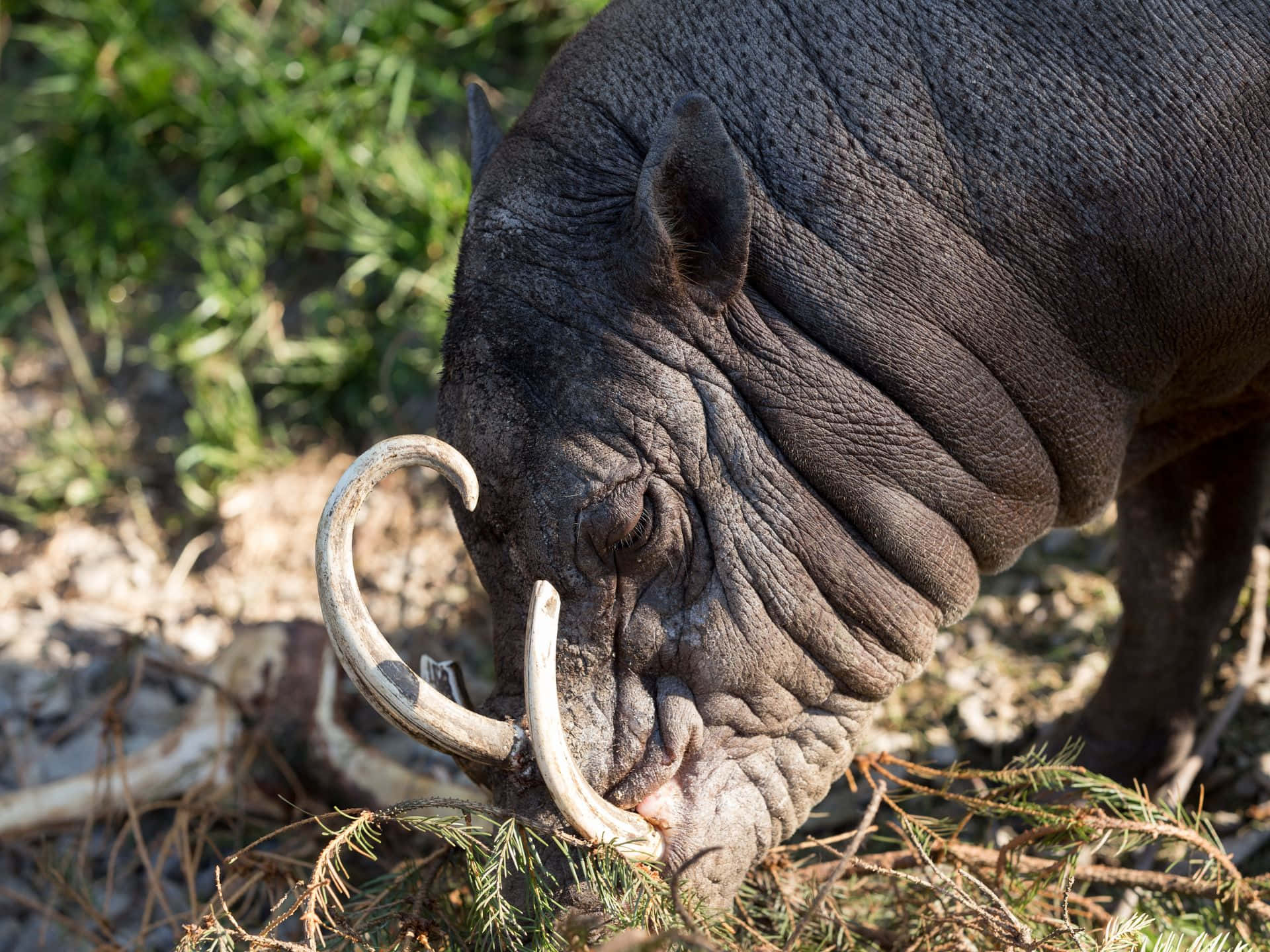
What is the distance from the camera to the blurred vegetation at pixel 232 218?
16.7 feet

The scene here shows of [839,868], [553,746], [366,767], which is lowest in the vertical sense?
[366,767]

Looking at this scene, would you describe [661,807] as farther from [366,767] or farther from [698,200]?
[366,767]

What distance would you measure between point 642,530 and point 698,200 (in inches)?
24.4

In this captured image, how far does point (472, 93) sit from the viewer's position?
294cm

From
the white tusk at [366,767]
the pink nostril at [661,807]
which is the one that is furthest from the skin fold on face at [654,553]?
the white tusk at [366,767]

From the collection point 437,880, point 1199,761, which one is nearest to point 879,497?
point 437,880

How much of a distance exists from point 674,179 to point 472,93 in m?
0.89

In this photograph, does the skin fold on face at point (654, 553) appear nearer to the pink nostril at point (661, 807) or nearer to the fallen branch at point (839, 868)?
the pink nostril at point (661, 807)

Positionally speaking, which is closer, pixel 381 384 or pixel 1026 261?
pixel 1026 261

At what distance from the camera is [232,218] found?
18.3ft

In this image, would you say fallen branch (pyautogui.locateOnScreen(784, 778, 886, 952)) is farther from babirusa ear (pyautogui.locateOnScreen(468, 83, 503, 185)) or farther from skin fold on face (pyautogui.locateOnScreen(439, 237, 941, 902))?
babirusa ear (pyautogui.locateOnScreen(468, 83, 503, 185))

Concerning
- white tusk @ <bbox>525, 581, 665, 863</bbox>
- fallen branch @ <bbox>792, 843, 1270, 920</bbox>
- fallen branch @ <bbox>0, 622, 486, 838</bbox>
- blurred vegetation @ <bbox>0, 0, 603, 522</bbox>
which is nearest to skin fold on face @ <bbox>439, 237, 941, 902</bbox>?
white tusk @ <bbox>525, 581, 665, 863</bbox>

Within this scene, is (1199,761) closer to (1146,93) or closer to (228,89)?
(1146,93)

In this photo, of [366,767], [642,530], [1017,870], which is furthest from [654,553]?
[366,767]
